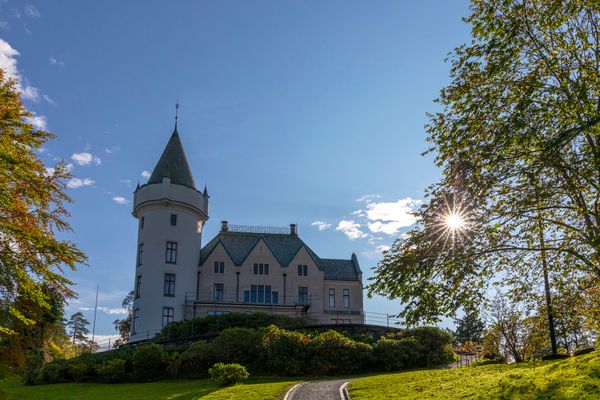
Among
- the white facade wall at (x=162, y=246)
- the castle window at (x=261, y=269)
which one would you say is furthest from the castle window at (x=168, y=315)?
the castle window at (x=261, y=269)

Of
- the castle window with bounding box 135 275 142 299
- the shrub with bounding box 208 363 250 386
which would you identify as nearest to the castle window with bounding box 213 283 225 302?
the castle window with bounding box 135 275 142 299

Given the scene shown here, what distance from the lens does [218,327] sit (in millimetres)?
45094

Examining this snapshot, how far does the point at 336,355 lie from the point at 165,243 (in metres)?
26.0

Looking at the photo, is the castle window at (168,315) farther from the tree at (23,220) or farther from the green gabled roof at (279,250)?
the tree at (23,220)

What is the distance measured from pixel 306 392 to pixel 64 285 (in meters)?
10.9

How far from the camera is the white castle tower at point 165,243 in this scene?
50156 millimetres

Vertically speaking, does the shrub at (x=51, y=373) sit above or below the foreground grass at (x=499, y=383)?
above

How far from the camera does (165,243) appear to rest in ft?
172

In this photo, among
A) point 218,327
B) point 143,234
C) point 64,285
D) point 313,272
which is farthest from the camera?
point 313,272

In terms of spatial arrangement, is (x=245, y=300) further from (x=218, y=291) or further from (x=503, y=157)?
(x=503, y=157)

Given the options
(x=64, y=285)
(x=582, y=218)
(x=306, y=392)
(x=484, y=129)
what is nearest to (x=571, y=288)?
(x=582, y=218)

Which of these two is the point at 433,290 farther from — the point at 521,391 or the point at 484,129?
the point at 484,129

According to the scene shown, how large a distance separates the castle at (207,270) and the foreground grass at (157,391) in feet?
58.0

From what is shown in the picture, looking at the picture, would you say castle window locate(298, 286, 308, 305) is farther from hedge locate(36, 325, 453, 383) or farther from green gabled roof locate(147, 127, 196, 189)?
hedge locate(36, 325, 453, 383)
